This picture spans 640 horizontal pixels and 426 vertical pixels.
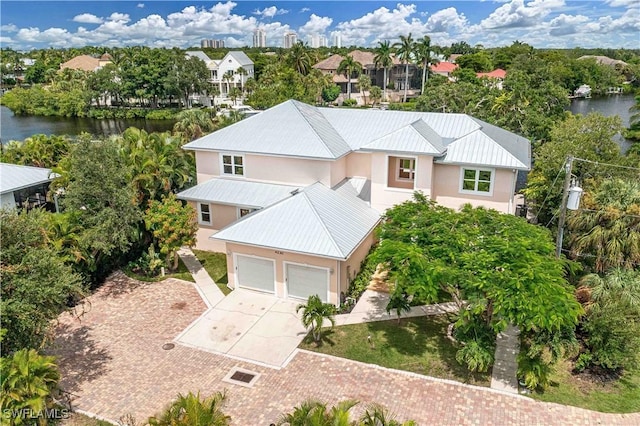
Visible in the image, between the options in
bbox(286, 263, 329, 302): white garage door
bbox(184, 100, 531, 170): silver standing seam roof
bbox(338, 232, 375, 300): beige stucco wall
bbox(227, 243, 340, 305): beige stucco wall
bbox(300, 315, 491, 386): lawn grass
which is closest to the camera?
bbox(300, 315, 491, 386): lawn grass

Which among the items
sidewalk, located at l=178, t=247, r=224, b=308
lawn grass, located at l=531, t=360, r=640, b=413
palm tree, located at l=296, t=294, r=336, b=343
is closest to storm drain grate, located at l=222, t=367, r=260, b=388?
palm tree, located at l=296, t=294, r=336, b=343

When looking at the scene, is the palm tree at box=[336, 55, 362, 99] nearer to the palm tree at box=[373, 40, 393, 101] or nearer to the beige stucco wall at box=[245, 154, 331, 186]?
the palm tree at box=[373, 40, 393, 101]

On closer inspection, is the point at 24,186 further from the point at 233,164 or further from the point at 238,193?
the point at 238,193

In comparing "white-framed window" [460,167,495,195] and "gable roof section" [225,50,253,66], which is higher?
"gable roof section" [225,50,253,66]

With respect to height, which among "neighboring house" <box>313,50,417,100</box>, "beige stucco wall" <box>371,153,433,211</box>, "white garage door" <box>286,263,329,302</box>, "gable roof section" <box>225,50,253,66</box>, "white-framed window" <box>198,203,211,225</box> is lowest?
"white garage door" <box>286,263,329,302</box>

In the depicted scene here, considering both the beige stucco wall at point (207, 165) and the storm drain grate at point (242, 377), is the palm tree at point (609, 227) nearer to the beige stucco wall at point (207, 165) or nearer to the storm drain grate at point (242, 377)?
the storm drain grate at point (242, 377)

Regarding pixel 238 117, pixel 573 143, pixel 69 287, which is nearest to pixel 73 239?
pixel 69 287

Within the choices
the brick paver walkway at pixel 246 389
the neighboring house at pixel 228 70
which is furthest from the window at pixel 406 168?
the neighboring house at pixel 228 70
